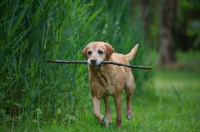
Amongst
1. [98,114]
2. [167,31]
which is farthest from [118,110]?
[167,31]

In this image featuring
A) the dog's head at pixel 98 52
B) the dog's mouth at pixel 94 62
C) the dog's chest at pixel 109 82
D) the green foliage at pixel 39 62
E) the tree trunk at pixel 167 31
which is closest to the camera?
the green foliage at pixel 39 62

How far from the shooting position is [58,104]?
6.26m

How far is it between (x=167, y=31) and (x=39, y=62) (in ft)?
54.4

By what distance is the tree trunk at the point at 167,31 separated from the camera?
21125 millimetres

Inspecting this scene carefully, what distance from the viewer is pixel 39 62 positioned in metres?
5.84

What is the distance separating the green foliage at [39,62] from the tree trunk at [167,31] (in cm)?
1459

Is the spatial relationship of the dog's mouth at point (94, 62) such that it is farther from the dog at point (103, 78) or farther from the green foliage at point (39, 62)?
the green foliage at point (39, 62)

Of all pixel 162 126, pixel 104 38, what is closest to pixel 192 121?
pixel 162 126

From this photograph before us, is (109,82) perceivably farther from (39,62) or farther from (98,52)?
(39,62)

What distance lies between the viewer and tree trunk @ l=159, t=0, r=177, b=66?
69.3 ft

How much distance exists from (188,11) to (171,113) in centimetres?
2811

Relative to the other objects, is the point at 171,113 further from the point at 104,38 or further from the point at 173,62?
the point at 173,62

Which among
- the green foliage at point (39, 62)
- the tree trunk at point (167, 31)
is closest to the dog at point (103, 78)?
the green foliage at point (39, 62)

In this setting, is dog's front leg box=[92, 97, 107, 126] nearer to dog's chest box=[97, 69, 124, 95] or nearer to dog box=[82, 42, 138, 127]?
dog box=[82, 42, 138, 127]
